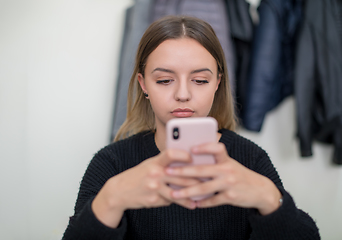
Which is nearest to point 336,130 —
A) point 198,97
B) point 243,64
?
point 243,64

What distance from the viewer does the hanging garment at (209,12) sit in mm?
1170

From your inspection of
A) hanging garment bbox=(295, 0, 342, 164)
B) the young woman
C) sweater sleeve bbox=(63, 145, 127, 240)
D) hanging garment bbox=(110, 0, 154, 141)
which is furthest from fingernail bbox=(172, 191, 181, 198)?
hanging garment bbox=(295, 0, 342, 164)

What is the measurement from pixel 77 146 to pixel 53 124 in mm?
164

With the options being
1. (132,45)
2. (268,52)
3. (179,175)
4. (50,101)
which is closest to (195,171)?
(179,175)

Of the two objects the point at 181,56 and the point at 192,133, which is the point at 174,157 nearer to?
the point at 192,133

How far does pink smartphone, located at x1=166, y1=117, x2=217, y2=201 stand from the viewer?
45cm

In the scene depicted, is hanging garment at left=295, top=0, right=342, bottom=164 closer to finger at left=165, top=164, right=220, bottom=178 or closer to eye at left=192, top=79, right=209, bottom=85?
eye at left=192, top=79, right=209, bottom=85

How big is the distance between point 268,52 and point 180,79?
79 centimetres

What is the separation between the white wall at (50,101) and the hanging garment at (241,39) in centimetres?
32

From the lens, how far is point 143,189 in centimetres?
47

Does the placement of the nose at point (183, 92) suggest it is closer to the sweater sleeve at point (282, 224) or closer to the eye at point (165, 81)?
the eye at point (165, 81)

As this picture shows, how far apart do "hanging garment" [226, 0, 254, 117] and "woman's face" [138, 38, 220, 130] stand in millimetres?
589

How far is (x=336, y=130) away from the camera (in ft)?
4.17

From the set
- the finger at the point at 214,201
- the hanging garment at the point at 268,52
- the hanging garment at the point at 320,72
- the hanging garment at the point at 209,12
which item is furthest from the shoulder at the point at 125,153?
the hanging garment at the point at 320,72
